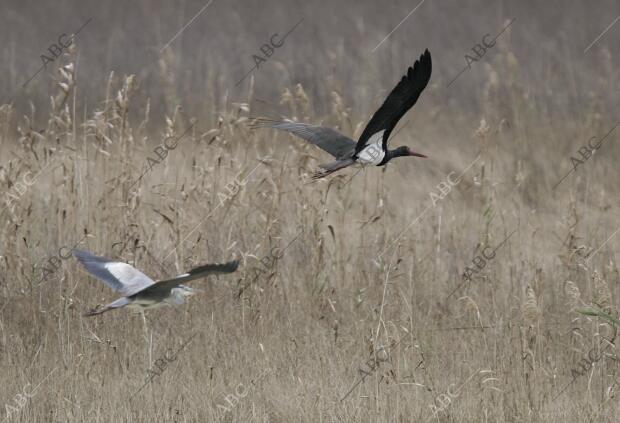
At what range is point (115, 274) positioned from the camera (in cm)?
530

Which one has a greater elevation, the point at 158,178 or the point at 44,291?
the point at 158,178

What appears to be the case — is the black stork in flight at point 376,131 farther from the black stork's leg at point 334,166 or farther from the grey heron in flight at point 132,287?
the grey heron in flight at point 132,287

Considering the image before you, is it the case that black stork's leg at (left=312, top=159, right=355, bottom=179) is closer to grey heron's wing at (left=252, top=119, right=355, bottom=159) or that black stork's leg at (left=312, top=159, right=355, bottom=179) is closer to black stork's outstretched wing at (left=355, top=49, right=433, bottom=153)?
black stork's outstretched wing at (left=355, top=49, right=433, bottom=153)

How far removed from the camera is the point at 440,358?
601cm

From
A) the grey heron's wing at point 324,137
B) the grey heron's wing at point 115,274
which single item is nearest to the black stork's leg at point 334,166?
the grey heron's wing at point 324,137

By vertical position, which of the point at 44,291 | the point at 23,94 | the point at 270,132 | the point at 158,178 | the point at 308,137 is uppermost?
the point at 23,94

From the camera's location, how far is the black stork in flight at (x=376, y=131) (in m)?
5.07

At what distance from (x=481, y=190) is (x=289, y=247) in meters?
1.38

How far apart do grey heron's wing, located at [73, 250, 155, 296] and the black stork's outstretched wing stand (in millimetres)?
1211

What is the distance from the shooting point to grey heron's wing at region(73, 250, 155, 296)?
5160 mm

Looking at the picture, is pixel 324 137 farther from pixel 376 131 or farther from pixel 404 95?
pixel 404 95

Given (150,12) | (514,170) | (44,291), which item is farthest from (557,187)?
(150,12)

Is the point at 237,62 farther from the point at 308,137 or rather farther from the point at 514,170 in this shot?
the point at 308,137

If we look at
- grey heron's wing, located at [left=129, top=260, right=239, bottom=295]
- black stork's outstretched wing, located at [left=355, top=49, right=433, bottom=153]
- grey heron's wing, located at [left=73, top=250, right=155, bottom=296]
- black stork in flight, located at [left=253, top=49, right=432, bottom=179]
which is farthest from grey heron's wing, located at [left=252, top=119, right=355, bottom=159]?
grey heron's wing, located at [left=129, top=260, right=239, bottom=295]
